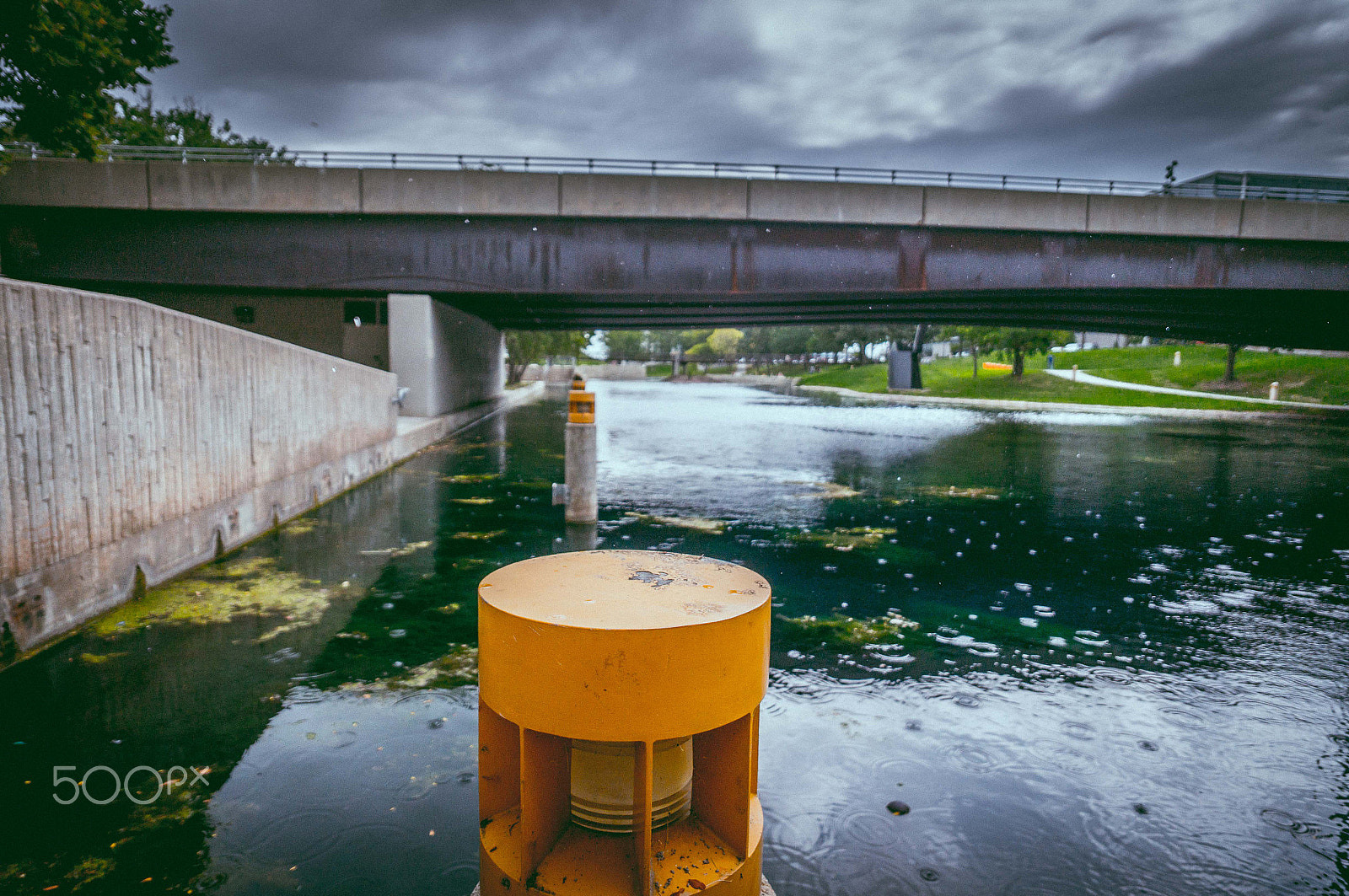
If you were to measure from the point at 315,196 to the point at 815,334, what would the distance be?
65.8m

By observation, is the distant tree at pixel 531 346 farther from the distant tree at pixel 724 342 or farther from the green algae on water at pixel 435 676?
the distant tree at pixel 724 342

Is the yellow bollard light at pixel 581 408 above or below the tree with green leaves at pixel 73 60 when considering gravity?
below

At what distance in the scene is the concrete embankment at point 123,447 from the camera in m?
4.59

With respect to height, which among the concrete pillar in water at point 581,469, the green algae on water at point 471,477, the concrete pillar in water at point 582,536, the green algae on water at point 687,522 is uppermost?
the concrete pillar in water at point 581,469

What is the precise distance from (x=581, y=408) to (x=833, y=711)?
18.6ft

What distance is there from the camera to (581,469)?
8.96m

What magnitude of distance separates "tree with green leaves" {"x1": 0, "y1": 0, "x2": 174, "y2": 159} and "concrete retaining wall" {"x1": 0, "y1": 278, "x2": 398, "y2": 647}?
27.4 ft

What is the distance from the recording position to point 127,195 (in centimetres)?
1731

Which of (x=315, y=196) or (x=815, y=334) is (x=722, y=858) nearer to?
(x=315, y=196)

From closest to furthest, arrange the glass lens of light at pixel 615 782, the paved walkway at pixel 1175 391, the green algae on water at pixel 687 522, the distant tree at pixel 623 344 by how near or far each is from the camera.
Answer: the glass lens of light at pixel 615 782 < the green algae on water at pixel 687 522 < the paved walkway at pixel 1175 391 < the distant tree at pixel 623 344

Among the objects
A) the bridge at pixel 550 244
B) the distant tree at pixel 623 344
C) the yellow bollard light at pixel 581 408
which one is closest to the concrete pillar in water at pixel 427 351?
the bridge at pixel 550 244

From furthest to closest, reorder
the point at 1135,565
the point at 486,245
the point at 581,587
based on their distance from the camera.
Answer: the point at 486,245, the point at 1135,565, the point at 581,587

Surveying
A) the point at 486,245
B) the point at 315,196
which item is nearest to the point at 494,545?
the point at 486,245

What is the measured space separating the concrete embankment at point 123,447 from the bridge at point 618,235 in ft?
33.6
